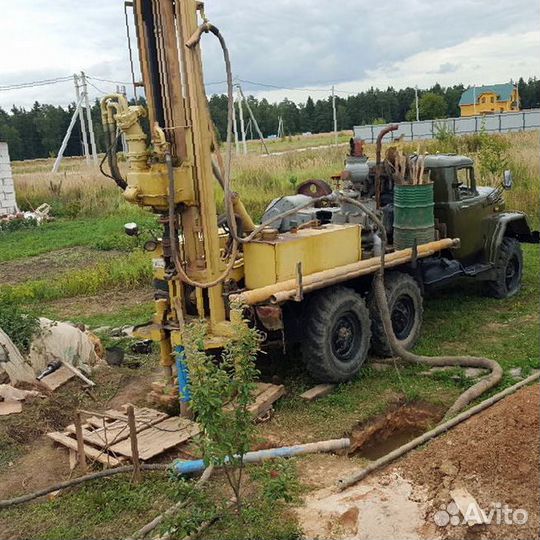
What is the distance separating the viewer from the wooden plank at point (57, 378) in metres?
6.88

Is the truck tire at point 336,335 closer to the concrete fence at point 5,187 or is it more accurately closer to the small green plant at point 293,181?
the small green plant at point 293,181

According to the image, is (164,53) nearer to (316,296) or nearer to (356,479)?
(316,296)

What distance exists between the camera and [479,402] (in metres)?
6.16

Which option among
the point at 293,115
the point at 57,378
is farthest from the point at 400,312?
the point at 293,115

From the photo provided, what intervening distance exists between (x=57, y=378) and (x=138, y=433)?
1.73 meters

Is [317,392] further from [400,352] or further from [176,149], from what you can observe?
[176,149]

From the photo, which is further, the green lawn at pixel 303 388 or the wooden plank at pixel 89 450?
the wooden plank at pixel 89 450

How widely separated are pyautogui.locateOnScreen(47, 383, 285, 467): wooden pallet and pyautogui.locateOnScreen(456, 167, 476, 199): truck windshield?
14.5 ft

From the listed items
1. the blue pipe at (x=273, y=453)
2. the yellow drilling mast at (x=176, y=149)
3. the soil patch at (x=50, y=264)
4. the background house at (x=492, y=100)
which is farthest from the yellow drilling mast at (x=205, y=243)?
the background house at (x=492, y=100)

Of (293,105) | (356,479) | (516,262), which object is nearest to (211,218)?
(356,479)

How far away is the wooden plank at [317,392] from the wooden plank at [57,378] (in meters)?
2.57

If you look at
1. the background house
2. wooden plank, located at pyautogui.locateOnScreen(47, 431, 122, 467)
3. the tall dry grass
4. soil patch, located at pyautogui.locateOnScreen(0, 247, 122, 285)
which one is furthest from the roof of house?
wooden plank, located at pyautogui.locateOnScreen(47, 431, 122, 467)

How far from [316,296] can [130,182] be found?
2143 mm

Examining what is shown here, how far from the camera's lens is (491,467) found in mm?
4469
